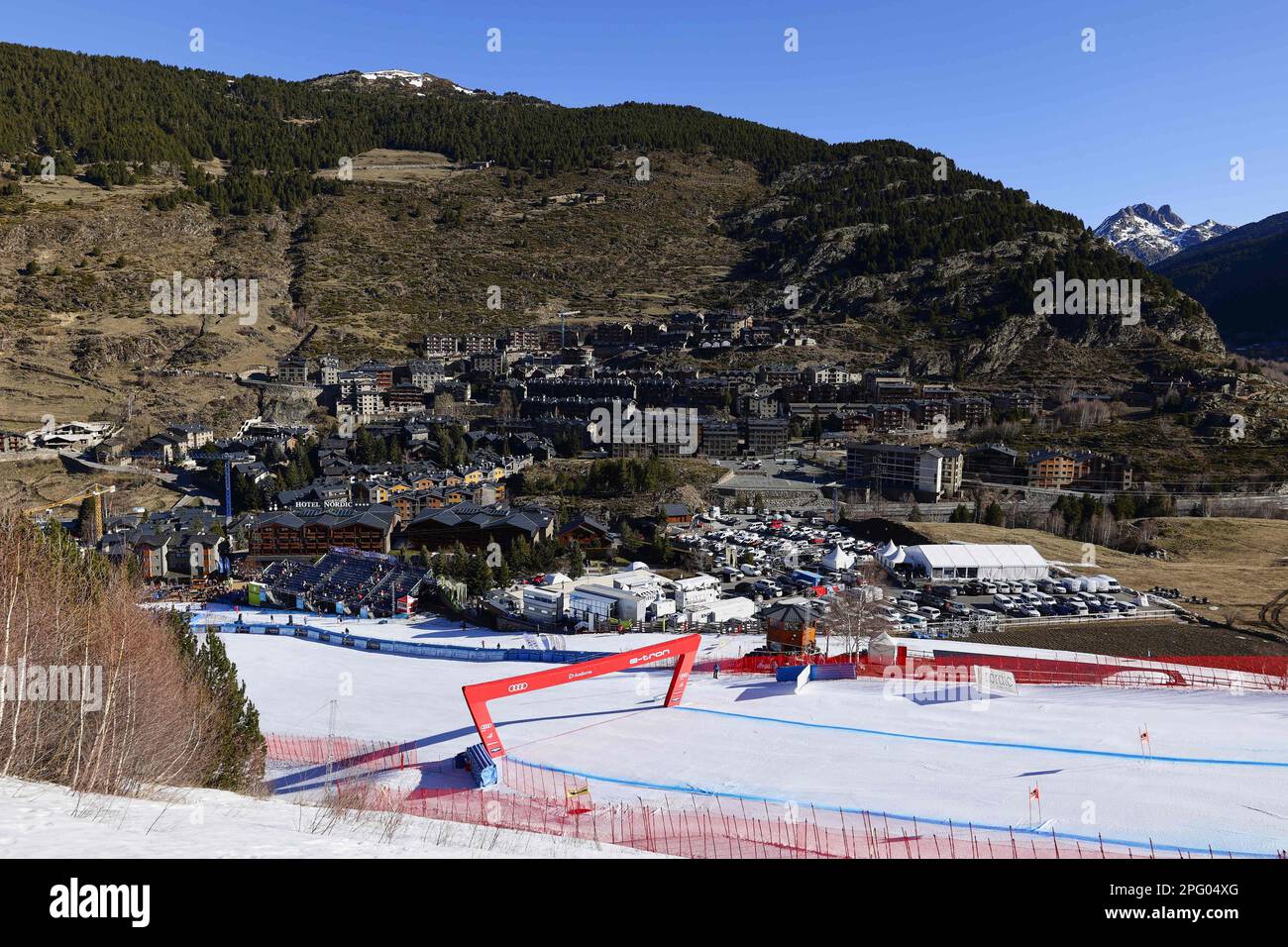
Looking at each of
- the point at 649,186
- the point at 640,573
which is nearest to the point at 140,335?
the point at 640,573

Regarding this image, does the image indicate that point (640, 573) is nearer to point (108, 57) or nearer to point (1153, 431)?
point (1153, 431)

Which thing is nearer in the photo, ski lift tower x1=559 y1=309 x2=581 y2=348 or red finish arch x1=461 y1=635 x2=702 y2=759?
red finish arch x1=461 y1=635 x2=702 y2=759

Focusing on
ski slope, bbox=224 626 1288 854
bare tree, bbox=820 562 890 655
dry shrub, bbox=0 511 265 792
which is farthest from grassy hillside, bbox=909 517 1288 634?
Answer: dry shrub, bbox=0 511 265 792

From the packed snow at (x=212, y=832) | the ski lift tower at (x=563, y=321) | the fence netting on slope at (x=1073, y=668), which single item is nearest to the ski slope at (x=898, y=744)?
the fence netting on slope at (x=1073, y=668)

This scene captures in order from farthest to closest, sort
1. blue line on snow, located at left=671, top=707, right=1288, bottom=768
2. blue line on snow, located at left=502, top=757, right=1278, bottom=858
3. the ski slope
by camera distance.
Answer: blue line on snow, located at left=671, top=707, right=1288, bottom=768 → the ski slope → blue line on snow, located at left=502, top=757, right=1278, bottom=858

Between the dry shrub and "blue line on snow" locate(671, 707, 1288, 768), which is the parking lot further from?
the dry shrub
